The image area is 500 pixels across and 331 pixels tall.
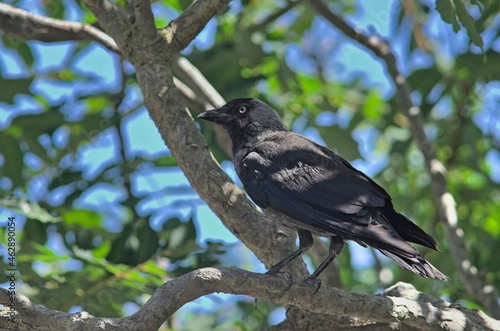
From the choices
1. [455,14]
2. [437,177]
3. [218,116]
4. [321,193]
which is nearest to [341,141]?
[437,177]

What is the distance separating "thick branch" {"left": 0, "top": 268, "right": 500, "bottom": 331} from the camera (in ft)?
8.43

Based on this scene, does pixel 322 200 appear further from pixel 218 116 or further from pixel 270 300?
pixel 218 116

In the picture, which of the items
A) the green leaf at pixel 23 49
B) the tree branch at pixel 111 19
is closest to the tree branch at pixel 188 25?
the tree branch at pixel 111 19

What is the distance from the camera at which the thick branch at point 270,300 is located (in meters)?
2.57

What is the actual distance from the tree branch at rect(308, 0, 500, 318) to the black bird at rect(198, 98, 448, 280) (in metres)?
0.97

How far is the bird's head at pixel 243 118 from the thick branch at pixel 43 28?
951mm

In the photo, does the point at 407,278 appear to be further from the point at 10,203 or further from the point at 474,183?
the point at 10,203

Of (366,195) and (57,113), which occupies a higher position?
(57,113)

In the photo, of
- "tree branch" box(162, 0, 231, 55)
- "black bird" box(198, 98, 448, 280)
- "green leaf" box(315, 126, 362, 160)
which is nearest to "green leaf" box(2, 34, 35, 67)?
"tree branch" box(162, 0, 231, 55)

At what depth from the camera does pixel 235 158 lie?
14.5 feet

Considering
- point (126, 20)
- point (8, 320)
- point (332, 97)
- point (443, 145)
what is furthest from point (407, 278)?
point (8, 320)

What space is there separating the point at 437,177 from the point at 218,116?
1.94 meters

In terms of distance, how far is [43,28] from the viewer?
14.3ft

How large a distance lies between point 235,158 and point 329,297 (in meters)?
1.69
